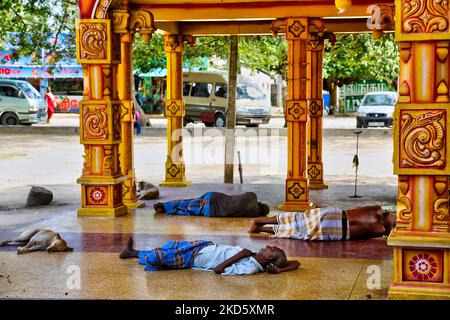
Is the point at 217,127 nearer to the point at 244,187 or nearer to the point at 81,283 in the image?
the point at 244,187

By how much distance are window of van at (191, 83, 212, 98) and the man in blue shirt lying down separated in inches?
944

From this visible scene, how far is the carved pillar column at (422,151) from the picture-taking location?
5.76 meters

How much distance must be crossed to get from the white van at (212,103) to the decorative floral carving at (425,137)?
24956 millimetres

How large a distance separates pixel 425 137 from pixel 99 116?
18.5ft

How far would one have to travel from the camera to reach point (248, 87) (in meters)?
32.4

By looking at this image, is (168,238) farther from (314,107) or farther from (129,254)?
(314,107)

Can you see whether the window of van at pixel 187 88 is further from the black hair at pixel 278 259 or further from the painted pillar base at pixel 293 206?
the black hair at pixel 278 259

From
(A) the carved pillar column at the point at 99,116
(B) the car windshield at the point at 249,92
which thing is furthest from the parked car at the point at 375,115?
(A) the carved pillar column at the point at 99,116

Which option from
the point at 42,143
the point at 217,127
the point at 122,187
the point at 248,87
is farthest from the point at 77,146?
the point at 122,187

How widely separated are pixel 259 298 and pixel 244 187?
7.87m

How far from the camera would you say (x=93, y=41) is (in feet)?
34.0

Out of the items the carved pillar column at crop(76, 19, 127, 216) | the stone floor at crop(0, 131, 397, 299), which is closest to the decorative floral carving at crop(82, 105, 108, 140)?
the carved pillar column at crop(76, 19, 127, 216)

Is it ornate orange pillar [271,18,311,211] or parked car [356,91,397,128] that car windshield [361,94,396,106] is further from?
ornate orange pillar [271,18,311,211]

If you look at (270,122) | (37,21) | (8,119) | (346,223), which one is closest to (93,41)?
(346,223)
